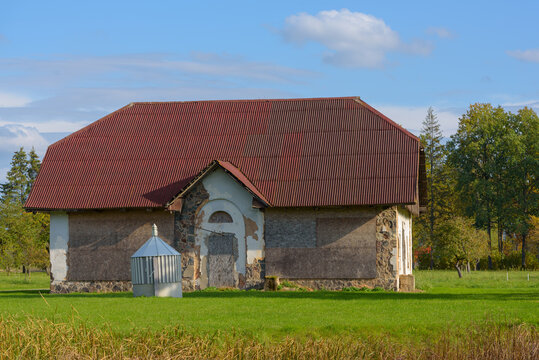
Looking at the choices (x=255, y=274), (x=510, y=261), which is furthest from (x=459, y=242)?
(x=255, y=274)

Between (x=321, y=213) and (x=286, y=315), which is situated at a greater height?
(x=321, y=213)

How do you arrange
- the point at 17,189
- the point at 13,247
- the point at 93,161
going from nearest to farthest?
the point at 93,161
the point at 13,247
the point at 17,189

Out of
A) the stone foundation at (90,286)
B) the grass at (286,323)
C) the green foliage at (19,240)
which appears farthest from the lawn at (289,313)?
the green foliage at (19,240)

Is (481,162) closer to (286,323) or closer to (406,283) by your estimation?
(406,283)

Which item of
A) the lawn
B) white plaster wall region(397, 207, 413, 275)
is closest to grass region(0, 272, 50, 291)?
the lawn

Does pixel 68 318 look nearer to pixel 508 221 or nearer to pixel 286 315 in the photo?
pixel 286 315

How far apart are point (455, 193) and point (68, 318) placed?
5239 centimetres

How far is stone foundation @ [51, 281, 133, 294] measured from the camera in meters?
32.2

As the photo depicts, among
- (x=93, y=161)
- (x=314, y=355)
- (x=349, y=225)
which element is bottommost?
(x=314, y=355)

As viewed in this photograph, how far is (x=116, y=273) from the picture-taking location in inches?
1272

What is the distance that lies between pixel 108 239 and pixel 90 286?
1.98 m

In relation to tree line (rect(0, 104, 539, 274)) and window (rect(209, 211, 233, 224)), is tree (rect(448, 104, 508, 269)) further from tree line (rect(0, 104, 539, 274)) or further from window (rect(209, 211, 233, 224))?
window (rect(209, 211, 233, 224))

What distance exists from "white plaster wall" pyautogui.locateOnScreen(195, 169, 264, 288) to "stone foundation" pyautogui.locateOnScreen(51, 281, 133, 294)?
3.13m

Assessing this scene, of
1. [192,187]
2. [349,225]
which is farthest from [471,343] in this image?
[192,187]
